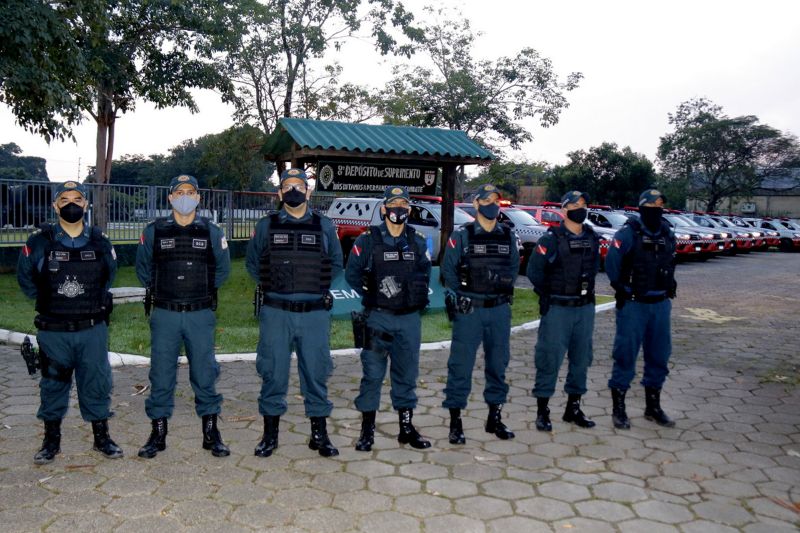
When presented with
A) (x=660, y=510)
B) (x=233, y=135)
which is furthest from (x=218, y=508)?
(x=233, y=135)

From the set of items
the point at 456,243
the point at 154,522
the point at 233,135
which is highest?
the point at 233,135

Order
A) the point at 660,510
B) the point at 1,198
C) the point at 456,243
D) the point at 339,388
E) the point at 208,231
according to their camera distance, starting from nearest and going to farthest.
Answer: the point at 660,510
the point at 208,231
the point at 456,243
the point at 339,388
the point at 1,198

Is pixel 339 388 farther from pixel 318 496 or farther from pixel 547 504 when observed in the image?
pixel 547 504

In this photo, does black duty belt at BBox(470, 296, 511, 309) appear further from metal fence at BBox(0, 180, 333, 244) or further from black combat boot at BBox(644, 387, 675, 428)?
metal fence at BBox(0, 180, 333, 244)

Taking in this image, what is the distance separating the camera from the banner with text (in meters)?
10.2

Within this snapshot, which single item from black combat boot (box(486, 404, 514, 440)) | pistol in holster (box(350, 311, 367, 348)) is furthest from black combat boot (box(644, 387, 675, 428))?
pistol in holster (box(350, 311, 367, 348))

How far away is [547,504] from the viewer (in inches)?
165

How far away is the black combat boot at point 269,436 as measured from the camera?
498cm

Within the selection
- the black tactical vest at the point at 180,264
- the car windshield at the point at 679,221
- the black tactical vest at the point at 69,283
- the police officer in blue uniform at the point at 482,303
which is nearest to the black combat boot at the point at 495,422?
the police officer in blue uniform at the point at 482,303

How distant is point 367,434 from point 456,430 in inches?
27.9

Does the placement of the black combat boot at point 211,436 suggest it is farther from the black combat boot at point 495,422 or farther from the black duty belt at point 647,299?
the black duty belt at point 647,299

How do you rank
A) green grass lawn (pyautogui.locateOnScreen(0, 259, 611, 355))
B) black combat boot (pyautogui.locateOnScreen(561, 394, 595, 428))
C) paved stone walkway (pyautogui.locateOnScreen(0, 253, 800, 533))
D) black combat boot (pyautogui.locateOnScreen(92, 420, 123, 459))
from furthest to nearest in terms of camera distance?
green grass lawn (pyautogui.locateOnScreen(0, 259, 611, 355))
black combat boot (pyautogui.locateOnScreen(561, 394, 595, 428))
black combat boot (pyautogui.locateOnScreen(92, 420, 123, 459))
paved stone walkway (pyautogui.locateOnScreen(0, 253, 800, 533))

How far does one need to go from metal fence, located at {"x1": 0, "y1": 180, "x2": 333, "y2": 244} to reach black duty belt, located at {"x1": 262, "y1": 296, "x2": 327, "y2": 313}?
6863 millimetres

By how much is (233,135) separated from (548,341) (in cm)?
1982
